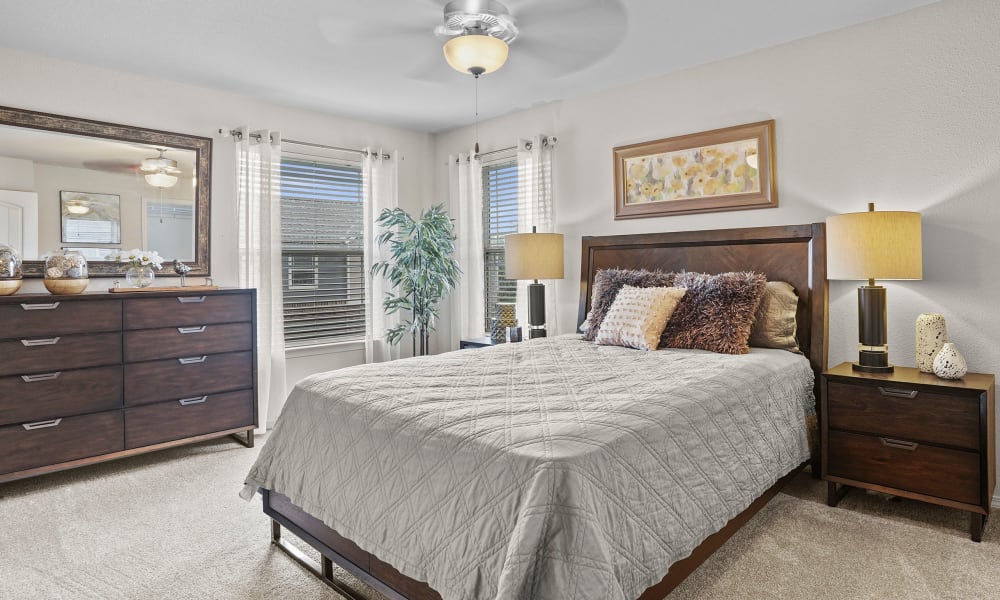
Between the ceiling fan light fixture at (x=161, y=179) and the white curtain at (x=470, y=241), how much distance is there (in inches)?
86.3

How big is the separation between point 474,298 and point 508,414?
126 inches

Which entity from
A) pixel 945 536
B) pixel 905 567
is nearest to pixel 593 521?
pixel 905 567

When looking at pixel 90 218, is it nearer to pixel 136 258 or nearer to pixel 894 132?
pixel 136 258

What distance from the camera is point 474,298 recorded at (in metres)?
4.95

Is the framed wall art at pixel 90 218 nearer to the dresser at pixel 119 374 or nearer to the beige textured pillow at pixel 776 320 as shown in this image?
the dresser at pixel 119 374

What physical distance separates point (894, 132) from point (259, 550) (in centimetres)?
360

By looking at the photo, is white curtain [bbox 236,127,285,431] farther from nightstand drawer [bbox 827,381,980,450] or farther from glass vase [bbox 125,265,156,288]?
nightstand drawer [bbox 827,381,980,450]

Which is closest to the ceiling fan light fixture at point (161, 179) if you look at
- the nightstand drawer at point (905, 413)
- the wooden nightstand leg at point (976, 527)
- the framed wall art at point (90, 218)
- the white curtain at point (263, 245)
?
the framed wall art at point (90, 218)

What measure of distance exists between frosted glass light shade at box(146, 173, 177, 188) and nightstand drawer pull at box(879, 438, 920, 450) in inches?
Answer: 171

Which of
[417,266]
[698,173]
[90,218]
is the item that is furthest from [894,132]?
[90,218]

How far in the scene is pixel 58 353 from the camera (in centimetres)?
301

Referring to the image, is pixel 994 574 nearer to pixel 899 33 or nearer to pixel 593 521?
pixel 593 521

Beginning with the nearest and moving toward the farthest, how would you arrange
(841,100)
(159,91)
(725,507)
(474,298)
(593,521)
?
(593,521) → (725,507) → (841,100) → (159,91) → (474,298)

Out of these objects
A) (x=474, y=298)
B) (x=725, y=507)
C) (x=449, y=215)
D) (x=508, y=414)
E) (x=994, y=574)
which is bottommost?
(x=994, y=574)
